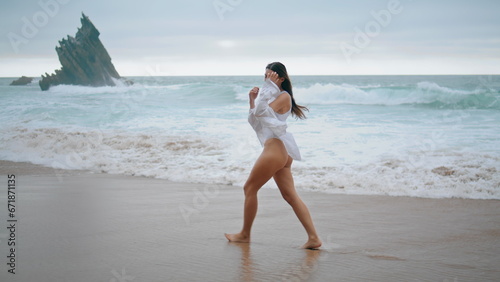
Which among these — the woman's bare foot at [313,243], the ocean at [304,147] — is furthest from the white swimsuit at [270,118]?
the ocean at [304,147]

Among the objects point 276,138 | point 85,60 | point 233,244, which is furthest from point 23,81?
point 276,138

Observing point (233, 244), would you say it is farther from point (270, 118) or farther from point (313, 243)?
point (270, 118)

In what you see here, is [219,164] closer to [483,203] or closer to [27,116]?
[483,203]

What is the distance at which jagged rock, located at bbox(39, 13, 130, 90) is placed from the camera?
68.1 meters

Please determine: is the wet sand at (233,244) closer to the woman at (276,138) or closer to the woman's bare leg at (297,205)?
the woman's bare leg at (297,205)

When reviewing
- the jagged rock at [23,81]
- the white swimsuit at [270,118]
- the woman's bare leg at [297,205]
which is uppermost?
the jagged rock at [23,81]

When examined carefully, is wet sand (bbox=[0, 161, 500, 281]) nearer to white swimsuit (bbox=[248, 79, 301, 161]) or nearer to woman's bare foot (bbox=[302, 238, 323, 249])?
woman's bare foot (bbox=[302, 238, 323, 249])

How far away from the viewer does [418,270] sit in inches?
155

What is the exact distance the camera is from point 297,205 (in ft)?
14.8

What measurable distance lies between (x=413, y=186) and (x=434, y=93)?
2572 centimetres

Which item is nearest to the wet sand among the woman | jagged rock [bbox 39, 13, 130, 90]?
the woman

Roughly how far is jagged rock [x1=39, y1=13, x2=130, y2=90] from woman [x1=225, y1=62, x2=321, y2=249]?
220ft

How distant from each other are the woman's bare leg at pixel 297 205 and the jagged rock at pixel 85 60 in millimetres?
67160

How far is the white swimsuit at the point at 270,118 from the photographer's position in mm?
4406
